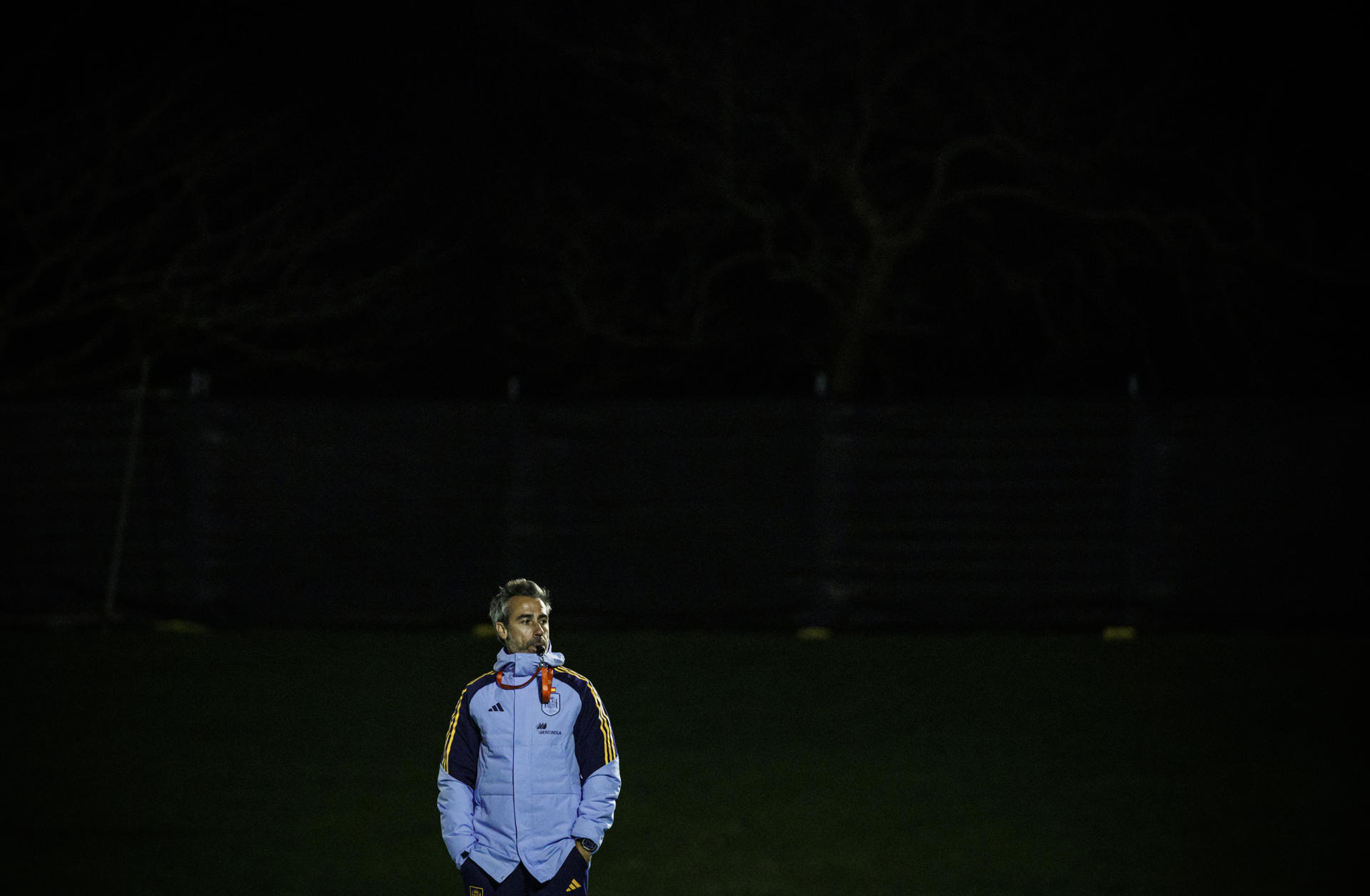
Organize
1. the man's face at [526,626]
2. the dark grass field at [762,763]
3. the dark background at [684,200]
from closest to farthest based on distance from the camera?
the man's face at [526,626] → the dark grass field at [762,763] → the dark background at [684,200]

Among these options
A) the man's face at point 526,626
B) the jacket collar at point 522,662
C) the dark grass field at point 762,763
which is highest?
the man's face at point 526,626

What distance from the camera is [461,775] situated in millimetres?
3201

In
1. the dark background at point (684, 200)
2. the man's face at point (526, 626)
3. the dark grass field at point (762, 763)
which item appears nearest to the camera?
the man's face at point (526, 626)

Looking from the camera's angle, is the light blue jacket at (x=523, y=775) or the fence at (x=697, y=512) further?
the fence at (x=697, y=512)

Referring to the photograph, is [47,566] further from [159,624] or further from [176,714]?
[176,714]

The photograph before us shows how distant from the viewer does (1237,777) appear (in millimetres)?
6449

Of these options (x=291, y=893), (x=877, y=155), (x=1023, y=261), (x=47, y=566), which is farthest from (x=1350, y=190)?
(x=291, y=893)

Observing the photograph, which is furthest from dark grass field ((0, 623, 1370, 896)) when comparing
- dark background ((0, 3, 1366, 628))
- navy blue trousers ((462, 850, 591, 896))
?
navy blue trousers ((462, 850, 591, 896))

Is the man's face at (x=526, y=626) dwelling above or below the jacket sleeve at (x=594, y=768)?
above

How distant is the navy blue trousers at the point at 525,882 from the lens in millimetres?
3148

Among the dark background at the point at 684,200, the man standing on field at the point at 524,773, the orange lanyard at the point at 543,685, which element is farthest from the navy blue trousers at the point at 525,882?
the dark background at the point at 684,200

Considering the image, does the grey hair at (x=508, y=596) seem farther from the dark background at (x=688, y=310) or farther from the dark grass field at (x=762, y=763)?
the dark background at (x=688, y=310)

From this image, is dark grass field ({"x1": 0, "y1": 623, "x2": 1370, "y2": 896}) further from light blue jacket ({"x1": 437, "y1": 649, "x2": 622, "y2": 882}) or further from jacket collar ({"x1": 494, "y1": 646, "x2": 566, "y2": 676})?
jacket collar ({"x1": 494, "y1": 646, "x2": 566, "y2": 676})

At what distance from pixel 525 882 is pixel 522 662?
44cm
